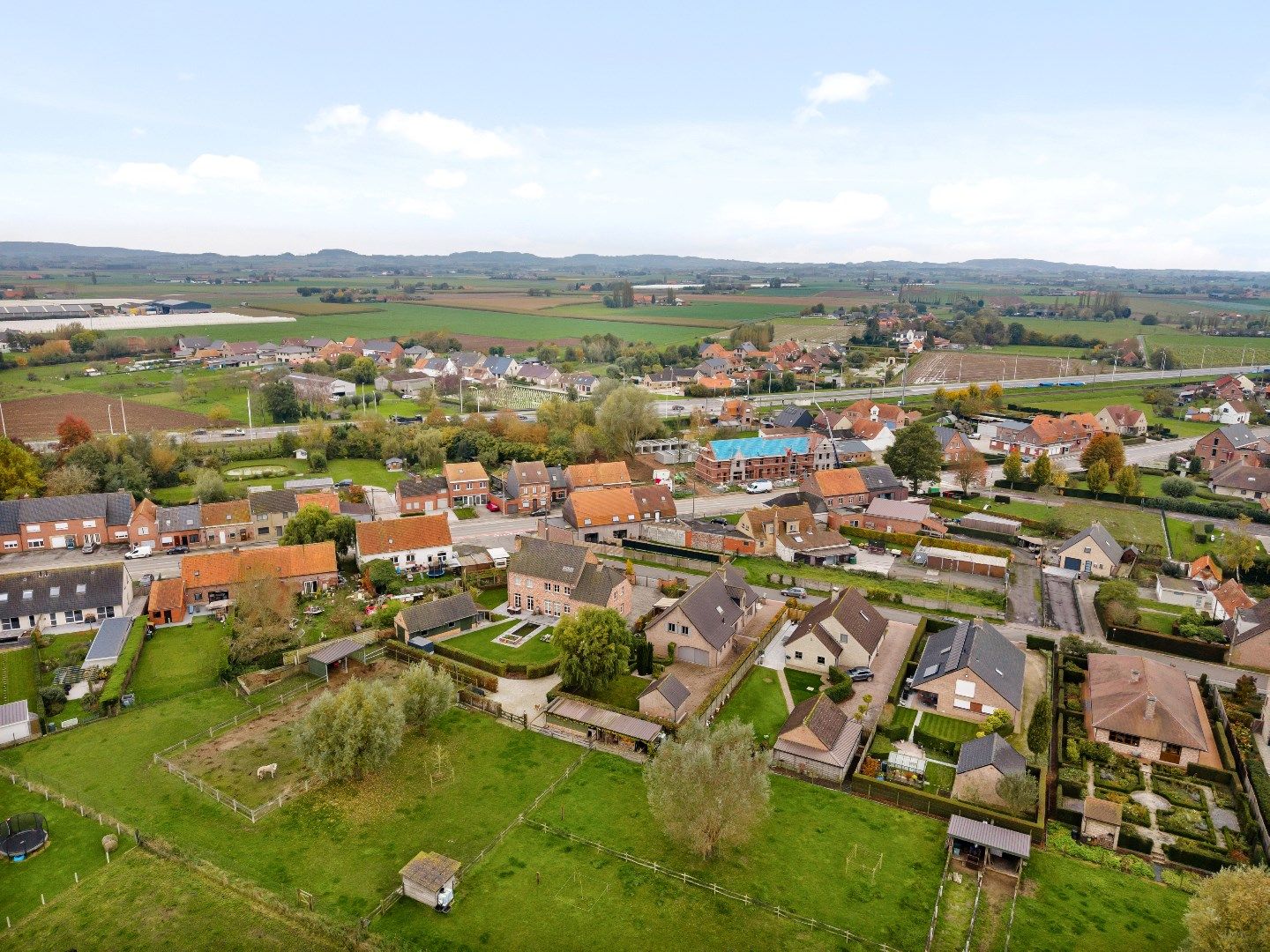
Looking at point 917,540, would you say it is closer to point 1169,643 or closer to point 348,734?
point 1169,643

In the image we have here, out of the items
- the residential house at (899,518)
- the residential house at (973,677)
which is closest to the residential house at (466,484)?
the residential house at (899,518)

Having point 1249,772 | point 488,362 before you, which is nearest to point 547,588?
point 1249,772

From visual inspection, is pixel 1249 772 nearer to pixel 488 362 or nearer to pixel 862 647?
pixel 862 647

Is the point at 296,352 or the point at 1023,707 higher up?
the point at 296,352

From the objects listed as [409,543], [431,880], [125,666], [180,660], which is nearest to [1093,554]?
[409,543]

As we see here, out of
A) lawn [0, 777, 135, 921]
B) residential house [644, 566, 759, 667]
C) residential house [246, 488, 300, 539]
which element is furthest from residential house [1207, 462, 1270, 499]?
lawn [0, 777, 135, 921]

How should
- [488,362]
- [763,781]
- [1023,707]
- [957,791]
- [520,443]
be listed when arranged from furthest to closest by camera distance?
[488,362] < [520,443] < [1023,707] < [957,791] < [763,781]

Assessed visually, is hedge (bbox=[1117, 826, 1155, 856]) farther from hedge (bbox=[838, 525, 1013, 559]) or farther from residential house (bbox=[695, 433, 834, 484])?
residential house (bbox=[695, 433, 834, 484])
